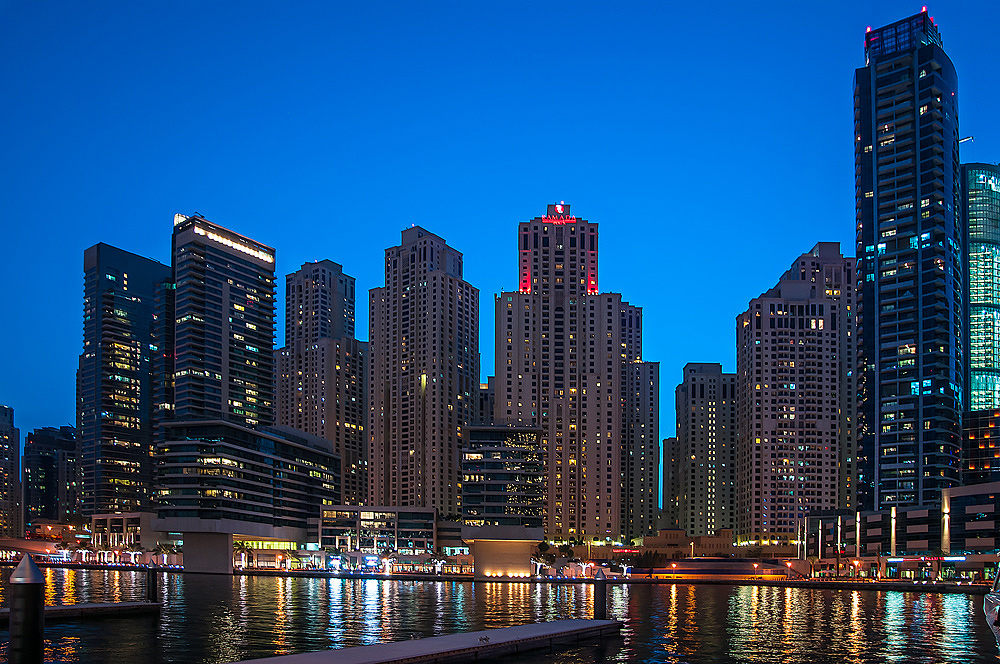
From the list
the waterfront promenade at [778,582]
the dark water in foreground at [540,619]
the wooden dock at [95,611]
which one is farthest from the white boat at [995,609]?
the waterfront promenade at [778,582]

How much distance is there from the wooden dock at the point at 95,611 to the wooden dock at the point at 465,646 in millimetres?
32690

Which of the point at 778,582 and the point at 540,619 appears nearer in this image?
the point at 540,619

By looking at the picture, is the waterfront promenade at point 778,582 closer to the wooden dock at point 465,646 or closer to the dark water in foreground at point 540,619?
the dark water in foreground at point 540,619

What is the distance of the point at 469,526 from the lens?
195 m

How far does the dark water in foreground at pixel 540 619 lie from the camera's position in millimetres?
57188

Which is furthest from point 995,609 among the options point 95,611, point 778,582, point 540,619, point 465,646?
point 778,582

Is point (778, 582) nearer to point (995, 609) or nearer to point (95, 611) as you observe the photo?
point (995, 609)

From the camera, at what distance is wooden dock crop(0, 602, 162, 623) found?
72875mm

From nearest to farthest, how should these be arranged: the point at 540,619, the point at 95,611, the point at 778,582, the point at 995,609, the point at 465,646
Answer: the point at 465,646
the point at 995,609
the point at 95,611
the point at 540,619
the point at 778,582

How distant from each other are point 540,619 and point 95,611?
3410 cm

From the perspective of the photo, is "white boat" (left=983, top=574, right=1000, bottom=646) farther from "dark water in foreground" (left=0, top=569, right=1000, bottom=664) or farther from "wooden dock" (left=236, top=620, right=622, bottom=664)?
"wooden dock" (left=236, top=620, right=622, bottom=664)

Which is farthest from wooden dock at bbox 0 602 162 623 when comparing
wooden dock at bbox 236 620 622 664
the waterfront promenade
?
the waterfront promenade

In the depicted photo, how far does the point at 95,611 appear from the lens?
7550 cm

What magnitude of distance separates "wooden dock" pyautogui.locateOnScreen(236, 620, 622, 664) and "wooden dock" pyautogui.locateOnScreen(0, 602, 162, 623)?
107ft
